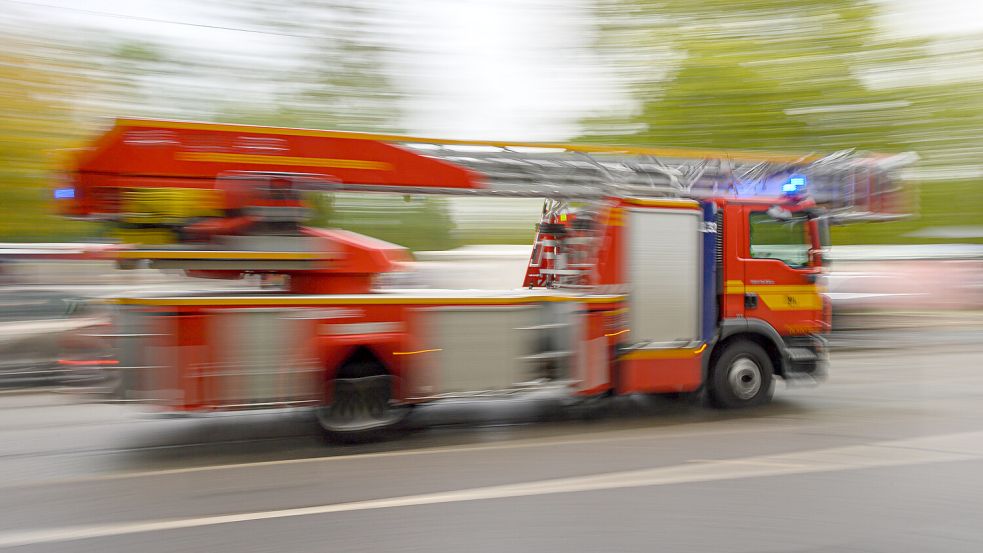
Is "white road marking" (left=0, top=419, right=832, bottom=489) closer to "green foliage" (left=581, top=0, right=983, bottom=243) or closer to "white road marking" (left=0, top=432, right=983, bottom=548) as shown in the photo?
"white road marking" (left=0, top=432, right=983, bottom=548)

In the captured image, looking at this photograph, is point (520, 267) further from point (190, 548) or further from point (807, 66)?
point (807, 66)

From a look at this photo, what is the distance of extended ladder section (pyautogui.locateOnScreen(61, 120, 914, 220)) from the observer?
5562mm

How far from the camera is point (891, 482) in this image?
200 inches

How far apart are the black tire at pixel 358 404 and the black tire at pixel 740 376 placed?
→ 11.2 feet

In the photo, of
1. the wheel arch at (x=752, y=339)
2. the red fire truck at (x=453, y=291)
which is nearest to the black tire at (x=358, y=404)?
the red fire truck at (x=453, y=291)

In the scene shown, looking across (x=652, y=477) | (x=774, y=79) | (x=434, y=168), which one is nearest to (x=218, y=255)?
(x=434, y=168)

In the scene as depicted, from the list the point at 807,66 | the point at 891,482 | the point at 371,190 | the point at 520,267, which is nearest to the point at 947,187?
the point at 807,66

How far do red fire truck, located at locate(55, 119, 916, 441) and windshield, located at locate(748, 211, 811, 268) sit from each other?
0.02 meters

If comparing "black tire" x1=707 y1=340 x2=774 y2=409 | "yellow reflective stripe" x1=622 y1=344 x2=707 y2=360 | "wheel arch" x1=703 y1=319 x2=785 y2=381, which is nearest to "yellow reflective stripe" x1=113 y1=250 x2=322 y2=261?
"yellow reflective stripe" x1=622 y1=344 x2=707 y2=360

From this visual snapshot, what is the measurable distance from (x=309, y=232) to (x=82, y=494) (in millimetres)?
2563

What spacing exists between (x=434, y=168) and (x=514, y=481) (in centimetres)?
287

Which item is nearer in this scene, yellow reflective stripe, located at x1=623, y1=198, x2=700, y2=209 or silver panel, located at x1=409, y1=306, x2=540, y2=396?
silver panel, located at x1=409, y1=306, x2=540, y2=396

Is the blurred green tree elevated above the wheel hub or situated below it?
above

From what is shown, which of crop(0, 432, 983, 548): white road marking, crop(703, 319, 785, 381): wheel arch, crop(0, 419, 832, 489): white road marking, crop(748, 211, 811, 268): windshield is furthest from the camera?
crop(748, 211, 811, 268): windshield
